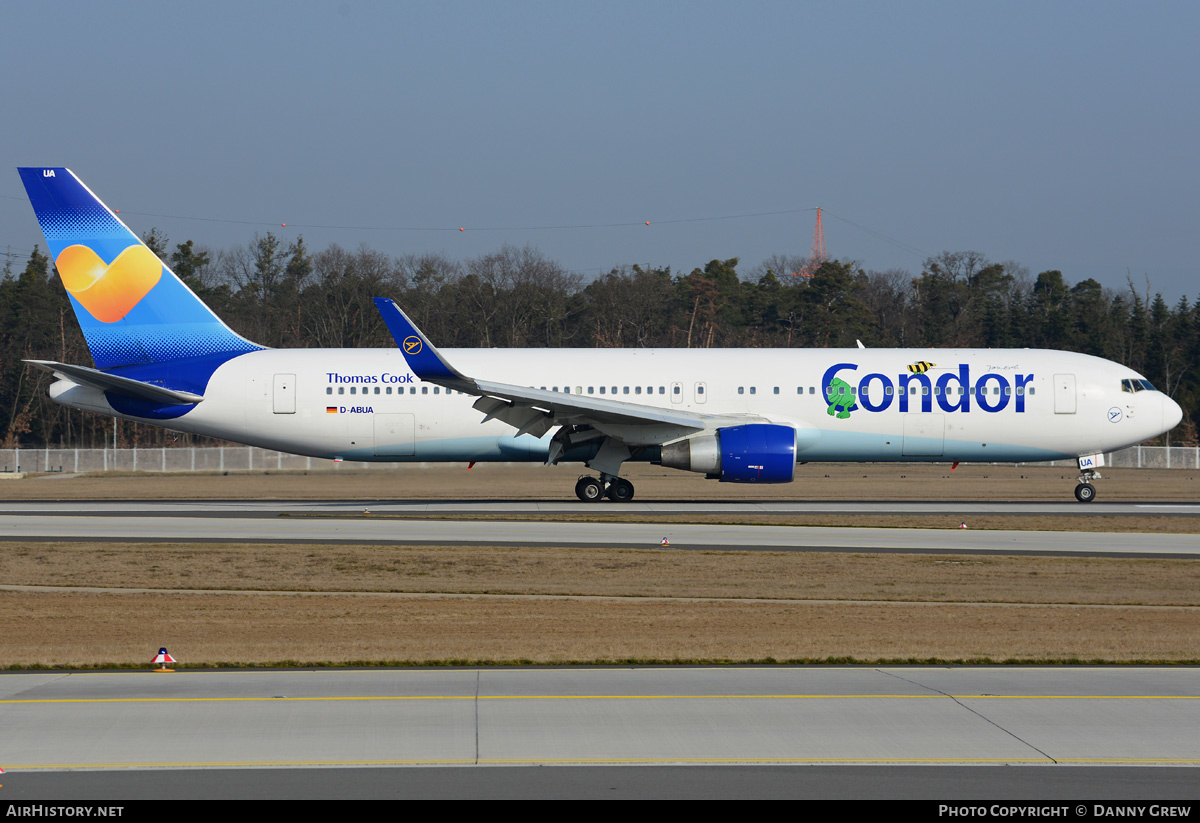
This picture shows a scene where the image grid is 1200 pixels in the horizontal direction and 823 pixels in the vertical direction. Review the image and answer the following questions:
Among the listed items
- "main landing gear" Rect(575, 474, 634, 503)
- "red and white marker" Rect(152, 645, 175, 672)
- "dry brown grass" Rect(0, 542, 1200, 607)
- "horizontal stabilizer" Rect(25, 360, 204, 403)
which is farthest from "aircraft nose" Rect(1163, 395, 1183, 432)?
"red and white marker" Rect(152, 645, 175, 672)

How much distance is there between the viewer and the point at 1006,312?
289 feet

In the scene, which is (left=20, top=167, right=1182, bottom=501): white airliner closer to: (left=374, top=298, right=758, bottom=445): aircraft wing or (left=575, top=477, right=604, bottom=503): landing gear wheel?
(left=575, top=477, right=604, bottom=503): landing gear wheel

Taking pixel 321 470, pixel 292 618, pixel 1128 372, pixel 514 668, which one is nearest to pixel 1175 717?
pixel 514 668

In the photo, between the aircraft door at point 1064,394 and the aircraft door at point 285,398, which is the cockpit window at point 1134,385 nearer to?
the aircraft door at point 1064,394

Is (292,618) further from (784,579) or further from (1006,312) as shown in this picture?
(1006,312)

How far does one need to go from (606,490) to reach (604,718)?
21915mm

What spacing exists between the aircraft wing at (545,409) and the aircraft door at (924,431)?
4.28 meters

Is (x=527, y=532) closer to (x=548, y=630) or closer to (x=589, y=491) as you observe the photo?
(x=589, y=491)

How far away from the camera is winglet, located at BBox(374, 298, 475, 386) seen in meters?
25.8

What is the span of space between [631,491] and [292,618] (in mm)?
17344

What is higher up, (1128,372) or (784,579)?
(1128,372)

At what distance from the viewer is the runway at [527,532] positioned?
812 inches

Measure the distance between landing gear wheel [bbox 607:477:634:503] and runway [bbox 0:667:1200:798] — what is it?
19770 mm
